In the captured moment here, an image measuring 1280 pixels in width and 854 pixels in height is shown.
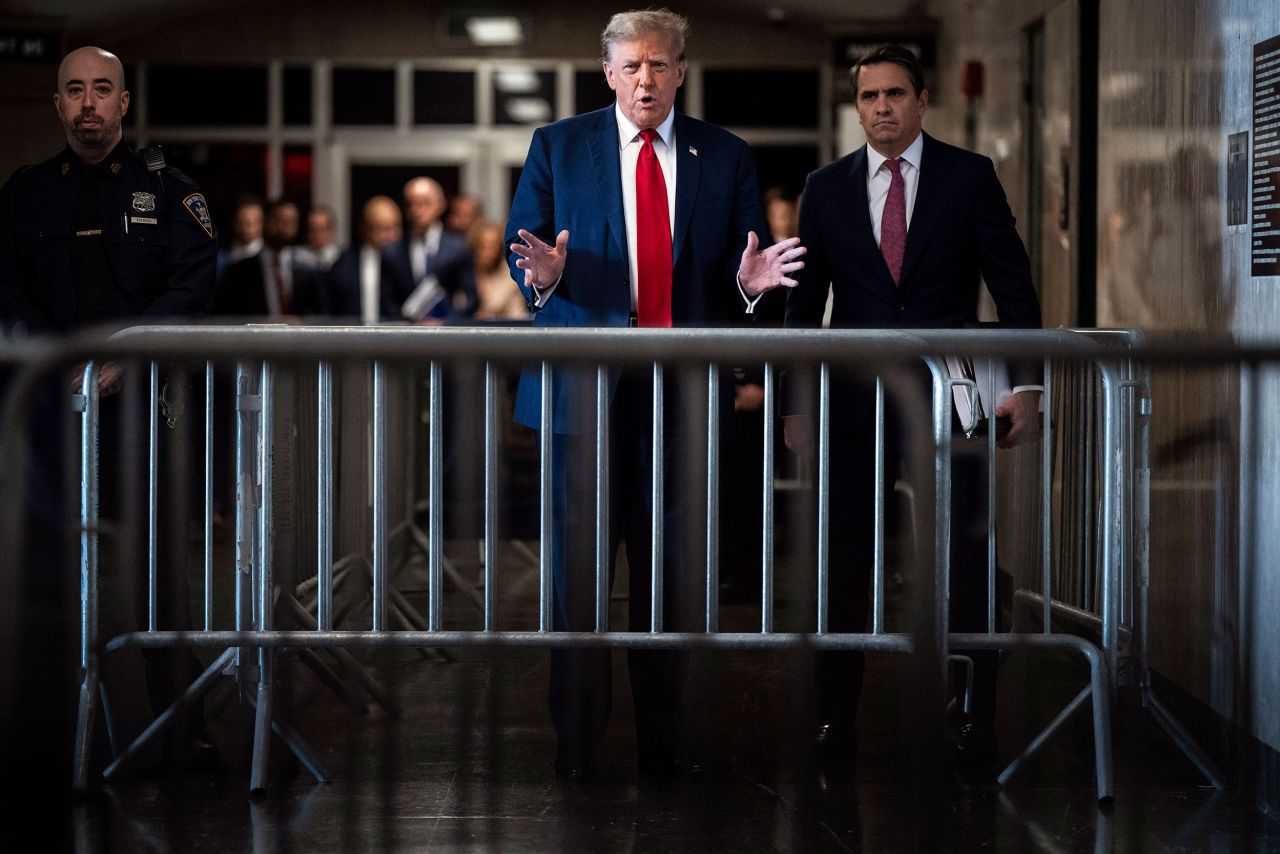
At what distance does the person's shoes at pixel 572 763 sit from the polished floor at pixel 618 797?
45mm

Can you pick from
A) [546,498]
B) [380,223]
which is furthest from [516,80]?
[546,498]

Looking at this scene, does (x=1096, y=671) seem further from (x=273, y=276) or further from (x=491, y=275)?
(x=273, y=276)

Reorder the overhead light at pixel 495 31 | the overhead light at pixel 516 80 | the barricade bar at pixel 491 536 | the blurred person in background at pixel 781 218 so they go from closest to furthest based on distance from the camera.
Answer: the barricade bar at pixel 491 536
the blurred person in background at pixel 781 218
the overhead light at pixel 495 31
the overhead light at pixel 516 80

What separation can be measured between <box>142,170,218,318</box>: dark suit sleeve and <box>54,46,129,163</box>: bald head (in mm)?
215

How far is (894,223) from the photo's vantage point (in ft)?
15.6

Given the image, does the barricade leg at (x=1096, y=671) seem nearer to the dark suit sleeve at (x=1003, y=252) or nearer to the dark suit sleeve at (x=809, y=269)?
the dark suit sleeve at (x=1003, y=252)

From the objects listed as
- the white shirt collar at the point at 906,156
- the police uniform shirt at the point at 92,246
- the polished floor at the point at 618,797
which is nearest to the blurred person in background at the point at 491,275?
the polished floor at the point at 618,797

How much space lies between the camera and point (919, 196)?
186 inches

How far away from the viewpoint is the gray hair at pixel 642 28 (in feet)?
14.5

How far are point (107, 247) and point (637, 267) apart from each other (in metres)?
1.46

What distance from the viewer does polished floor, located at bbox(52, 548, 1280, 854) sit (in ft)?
12.8

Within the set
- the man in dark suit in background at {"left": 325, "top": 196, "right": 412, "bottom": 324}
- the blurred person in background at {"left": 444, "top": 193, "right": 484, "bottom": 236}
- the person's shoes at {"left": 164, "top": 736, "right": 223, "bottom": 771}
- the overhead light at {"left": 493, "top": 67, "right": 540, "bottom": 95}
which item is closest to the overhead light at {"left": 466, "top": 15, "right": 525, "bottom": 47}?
the overhead light at {"left": 493, "top": 67, "right": 540, "bottom": 95}

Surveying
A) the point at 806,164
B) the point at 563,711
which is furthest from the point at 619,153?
the point at 806,164

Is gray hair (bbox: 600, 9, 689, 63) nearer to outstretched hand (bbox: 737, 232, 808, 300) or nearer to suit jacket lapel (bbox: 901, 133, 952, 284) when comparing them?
outstretched hand (bbox: 737, 232, 808, 300)
